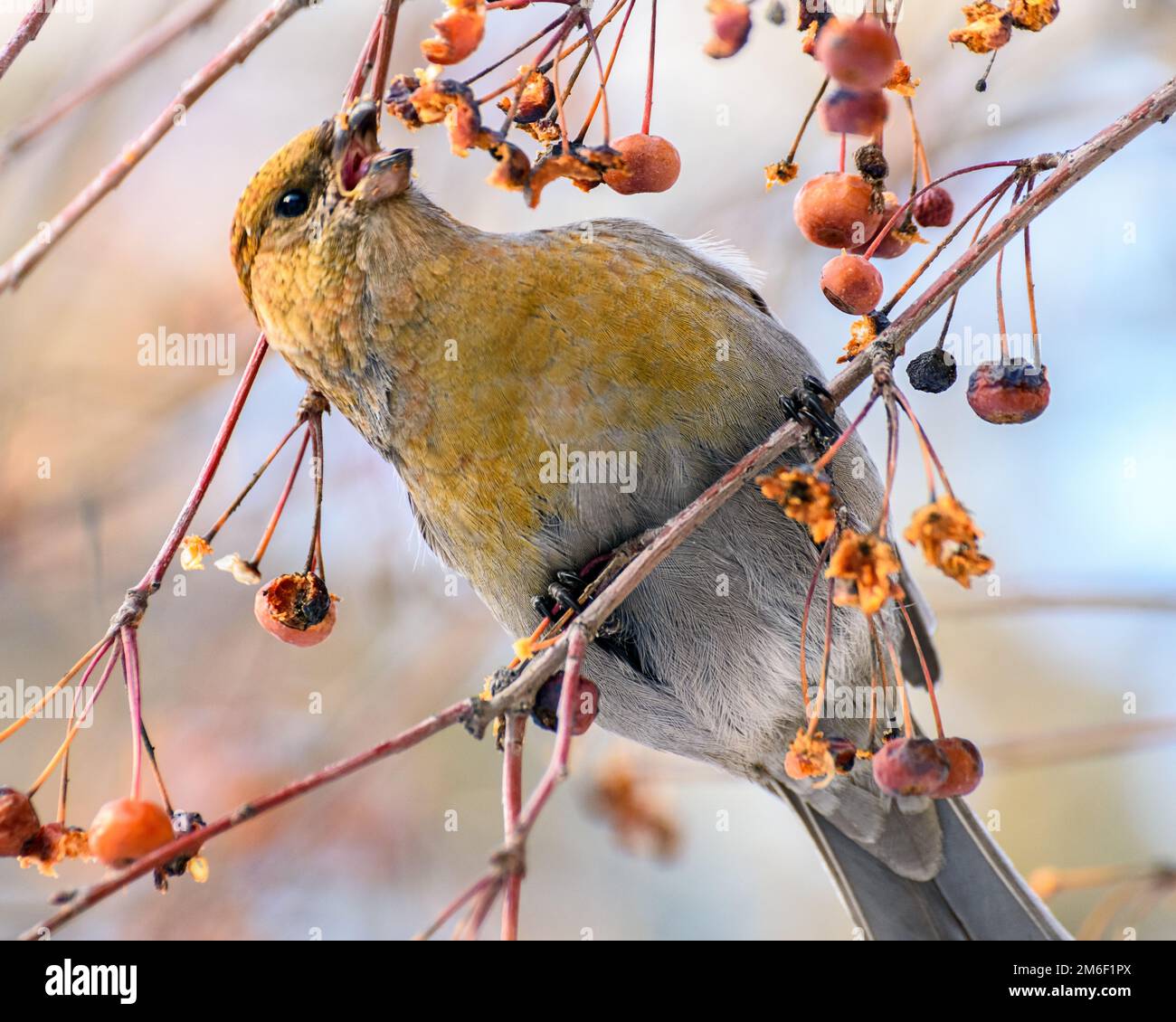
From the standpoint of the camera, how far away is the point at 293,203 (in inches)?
105

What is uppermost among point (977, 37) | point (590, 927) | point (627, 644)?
point (977, 37)

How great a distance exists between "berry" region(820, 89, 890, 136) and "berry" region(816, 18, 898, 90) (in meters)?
0.06

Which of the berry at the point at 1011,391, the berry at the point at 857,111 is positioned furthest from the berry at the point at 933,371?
the berry at the point at 857,111

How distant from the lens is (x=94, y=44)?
3324 millimetres

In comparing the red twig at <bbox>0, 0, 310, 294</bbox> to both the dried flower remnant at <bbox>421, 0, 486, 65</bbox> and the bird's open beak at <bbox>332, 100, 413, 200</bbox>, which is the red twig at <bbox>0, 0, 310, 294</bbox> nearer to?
the dried flower remnant at <bbox>421, 0, 486, 65</bbox>

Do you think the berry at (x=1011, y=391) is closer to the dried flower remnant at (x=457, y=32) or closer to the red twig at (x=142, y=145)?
the dried flower remnant at (x=457, y=32)

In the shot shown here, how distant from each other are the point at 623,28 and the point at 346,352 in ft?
3.29

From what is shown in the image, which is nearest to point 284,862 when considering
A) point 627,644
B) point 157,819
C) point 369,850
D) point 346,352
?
point 369,850

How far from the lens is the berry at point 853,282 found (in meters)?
2.08

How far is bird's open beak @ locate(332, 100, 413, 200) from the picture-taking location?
2500mm

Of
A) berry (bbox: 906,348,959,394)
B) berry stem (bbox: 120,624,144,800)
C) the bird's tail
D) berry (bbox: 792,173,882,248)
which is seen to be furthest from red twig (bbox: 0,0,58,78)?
the bird's tail

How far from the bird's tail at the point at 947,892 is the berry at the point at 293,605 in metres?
1.57
